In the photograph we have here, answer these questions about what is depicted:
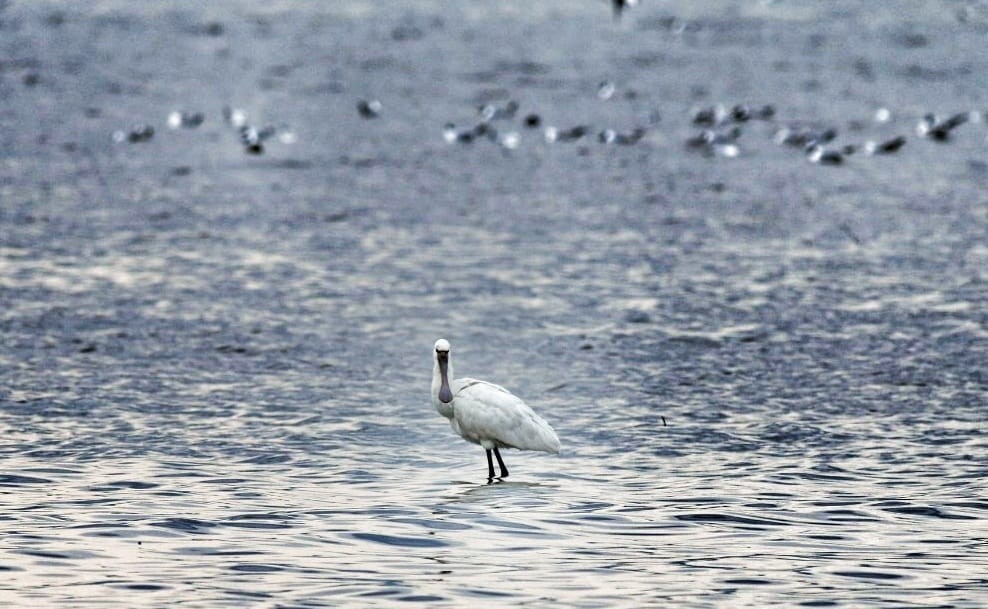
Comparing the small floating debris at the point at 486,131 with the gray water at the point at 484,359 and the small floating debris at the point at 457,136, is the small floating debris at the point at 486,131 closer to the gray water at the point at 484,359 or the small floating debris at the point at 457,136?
the small floating debris at the point at 457,136

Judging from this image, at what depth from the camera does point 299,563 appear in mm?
12086

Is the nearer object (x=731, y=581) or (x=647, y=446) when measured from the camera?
(x=731, y=581)

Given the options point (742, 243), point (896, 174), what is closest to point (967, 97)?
point (896, 174)

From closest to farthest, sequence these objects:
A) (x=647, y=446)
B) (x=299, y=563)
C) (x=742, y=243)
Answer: (x=299, y=563) → (x=647, y=446) → (x=742, y=243)

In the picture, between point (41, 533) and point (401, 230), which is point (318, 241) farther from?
point (41, 533)

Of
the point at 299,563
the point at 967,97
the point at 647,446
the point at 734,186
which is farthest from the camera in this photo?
the point at 967,97

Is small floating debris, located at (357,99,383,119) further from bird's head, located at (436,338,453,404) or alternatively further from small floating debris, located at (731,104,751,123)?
bird's head, located at (436,338,453,404)

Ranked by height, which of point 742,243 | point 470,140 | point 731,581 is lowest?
point 731,581

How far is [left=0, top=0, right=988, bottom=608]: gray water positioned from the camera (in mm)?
12242

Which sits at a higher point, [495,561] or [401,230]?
[401,230]

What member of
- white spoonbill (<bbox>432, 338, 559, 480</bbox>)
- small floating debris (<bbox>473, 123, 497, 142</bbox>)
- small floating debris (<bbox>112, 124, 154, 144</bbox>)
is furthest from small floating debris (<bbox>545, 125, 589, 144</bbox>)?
white spoonbill (<bbox>432, 338, 559, 480</bbox>)

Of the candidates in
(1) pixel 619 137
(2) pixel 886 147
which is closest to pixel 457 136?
(1) pixel 619 137

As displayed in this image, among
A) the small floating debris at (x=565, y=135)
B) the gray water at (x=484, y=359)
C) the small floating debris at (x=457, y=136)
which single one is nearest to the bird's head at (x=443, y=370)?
the gray water at (x=484, y=359)

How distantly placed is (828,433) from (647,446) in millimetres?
1733
